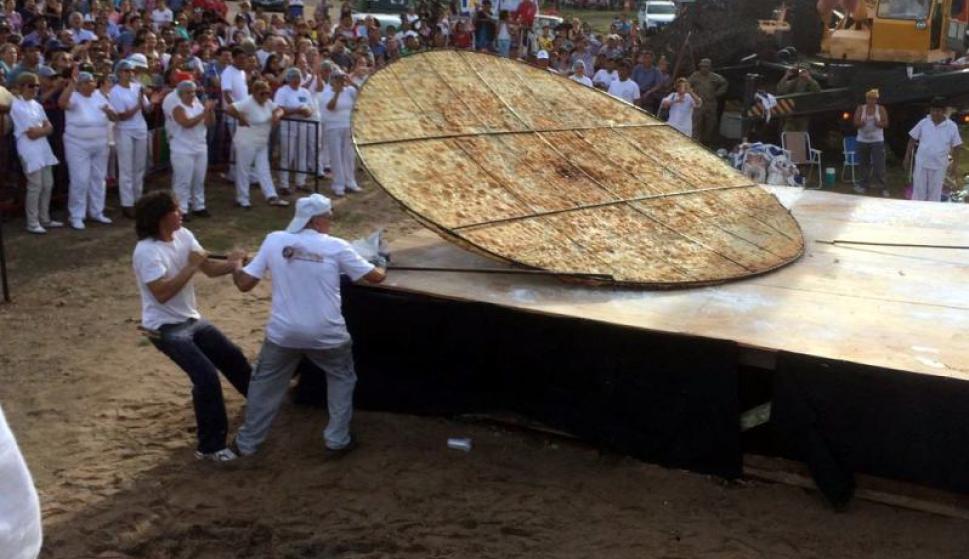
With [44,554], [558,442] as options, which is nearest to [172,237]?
[44,554]

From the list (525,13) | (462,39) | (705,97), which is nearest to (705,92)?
(705,97)

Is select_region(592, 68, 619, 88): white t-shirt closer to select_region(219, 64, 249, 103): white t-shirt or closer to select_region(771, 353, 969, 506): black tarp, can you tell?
select_region(219, 64, 249, 103): white t-shirt

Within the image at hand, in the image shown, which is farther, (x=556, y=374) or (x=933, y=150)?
(x=933, y=150)

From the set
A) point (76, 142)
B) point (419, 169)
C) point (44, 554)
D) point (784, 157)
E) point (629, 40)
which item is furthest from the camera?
point (629, 40)

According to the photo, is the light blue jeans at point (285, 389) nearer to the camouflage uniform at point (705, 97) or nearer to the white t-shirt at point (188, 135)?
the white t-shirt at point (188, 135)

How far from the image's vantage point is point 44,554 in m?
5.34

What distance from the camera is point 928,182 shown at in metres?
13.9

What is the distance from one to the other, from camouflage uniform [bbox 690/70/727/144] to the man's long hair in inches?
488

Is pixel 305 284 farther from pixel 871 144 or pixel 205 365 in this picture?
pixel 871 144

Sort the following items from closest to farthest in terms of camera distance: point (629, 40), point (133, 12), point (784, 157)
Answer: point (784, 157) → point (133, 12) → point (629, 40)

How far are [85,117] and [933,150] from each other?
9925mm

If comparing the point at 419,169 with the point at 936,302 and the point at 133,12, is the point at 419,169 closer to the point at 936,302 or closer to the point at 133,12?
the point at 936,302

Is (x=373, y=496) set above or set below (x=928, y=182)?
below

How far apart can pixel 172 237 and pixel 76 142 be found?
589cm
